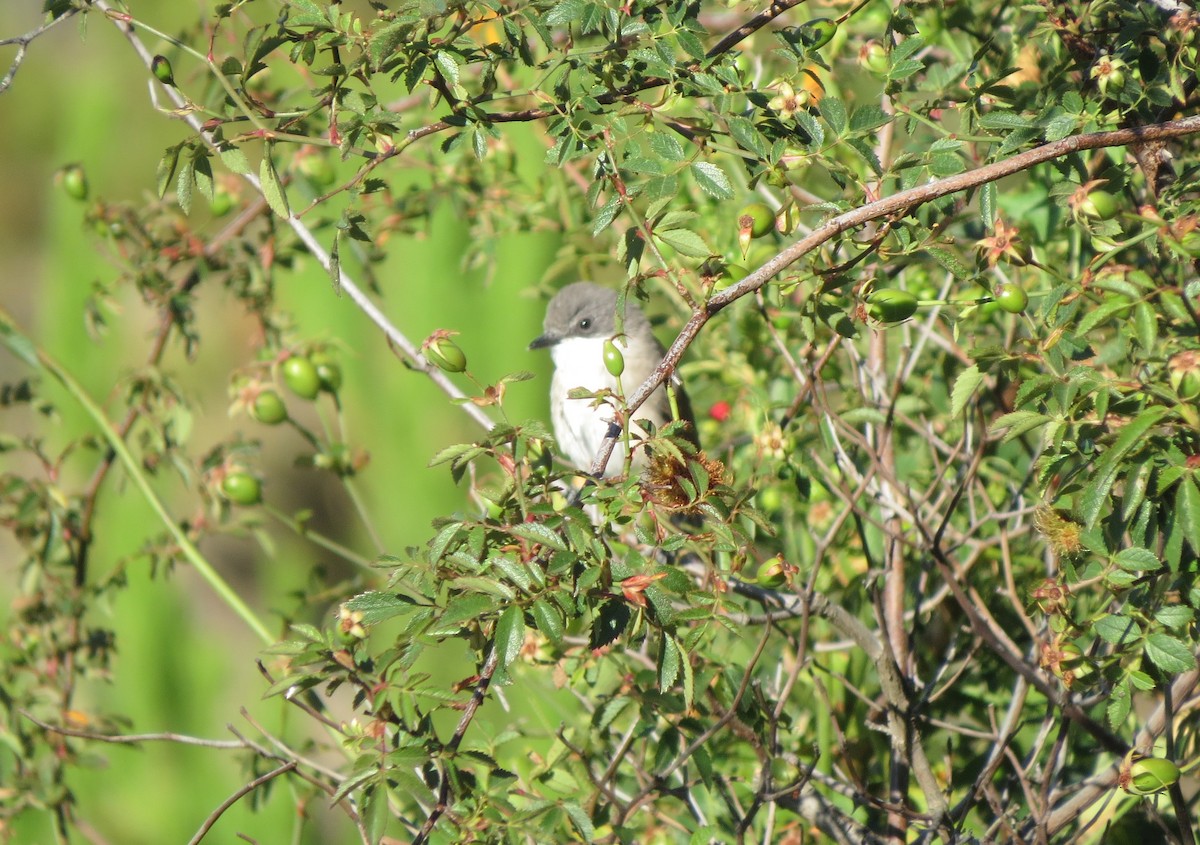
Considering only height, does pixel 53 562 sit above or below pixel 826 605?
above

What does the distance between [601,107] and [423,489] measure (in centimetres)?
295

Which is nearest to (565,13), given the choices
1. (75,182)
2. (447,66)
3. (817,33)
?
(447,66)

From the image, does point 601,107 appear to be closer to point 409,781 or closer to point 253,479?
point 409,781

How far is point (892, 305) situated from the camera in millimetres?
1332

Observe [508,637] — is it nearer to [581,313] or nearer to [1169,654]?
[1169,654]

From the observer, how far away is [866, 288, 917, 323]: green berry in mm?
Result: 1330

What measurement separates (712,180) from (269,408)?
1.18m

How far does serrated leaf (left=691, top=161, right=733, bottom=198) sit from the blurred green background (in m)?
2.19

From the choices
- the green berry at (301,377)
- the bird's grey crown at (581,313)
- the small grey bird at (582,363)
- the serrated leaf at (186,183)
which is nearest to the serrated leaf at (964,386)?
the serrated leaf at (186,183)

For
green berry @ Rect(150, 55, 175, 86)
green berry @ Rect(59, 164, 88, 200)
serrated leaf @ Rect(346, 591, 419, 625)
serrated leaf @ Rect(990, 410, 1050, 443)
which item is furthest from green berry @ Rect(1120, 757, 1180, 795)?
green berry @ Rect(59, 164, 88, 200)

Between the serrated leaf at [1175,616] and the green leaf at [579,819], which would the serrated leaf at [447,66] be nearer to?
the green leaf at [579,819]

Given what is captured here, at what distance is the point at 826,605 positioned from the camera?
5.83 ft

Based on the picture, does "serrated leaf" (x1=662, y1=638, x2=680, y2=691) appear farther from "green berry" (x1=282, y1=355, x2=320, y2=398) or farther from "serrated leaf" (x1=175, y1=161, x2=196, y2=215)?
"green berry" (x1=282, y1=355, x2=320, y2=398)

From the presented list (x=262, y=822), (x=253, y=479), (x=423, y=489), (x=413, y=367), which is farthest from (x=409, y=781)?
(x=423, y=489)
